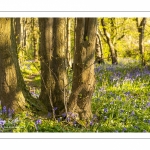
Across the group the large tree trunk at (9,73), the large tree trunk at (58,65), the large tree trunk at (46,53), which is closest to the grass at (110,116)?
the large tree trunk at (9,73)

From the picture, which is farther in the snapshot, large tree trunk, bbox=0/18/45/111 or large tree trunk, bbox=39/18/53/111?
large tree trunk, bbox=39/18/53/111

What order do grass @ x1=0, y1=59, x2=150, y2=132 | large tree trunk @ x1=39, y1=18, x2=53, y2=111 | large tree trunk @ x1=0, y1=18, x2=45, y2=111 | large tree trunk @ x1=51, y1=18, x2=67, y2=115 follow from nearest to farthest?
grass @ x1=0, y1=59, x2=150, y2=132, large tree trunk @ x1=0, y1=18, x2=45, y2=111, large tree trunk @ x1=51, y1=18, x2=67, y2=115, large tree trunk @ x1=39, y1=18, x2=53, y2=111

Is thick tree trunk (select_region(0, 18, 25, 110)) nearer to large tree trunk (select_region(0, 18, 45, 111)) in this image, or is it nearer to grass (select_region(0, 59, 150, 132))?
large tree trunk (select_region(0, 18, 45, 111))

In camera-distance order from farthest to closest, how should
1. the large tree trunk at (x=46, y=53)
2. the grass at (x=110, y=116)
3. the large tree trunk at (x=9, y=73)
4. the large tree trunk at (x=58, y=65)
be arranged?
the large tree trunk at (x=46, y=53) < the large tree trunk at (x=58, y=65) < the large tree trunk at (x=9, y=73) < the grass at (x=110, y=116)

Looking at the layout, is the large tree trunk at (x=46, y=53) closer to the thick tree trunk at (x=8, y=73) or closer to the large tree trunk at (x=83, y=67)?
the thick tree trunk at (x=8, y=73)

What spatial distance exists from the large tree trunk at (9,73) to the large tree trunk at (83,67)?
1.06 meters

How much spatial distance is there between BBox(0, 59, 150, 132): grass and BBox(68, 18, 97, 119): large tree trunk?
1.06 ft

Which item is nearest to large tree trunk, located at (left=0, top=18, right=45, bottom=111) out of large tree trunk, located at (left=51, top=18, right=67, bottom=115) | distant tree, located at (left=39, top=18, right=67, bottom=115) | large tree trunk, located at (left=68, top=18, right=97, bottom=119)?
distant tree, located at (left=39, top=18, right=67, bottom=115)

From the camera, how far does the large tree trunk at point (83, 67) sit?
18.4 ft

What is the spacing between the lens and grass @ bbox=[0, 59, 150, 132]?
18.4ft

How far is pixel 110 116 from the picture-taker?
630 cm
